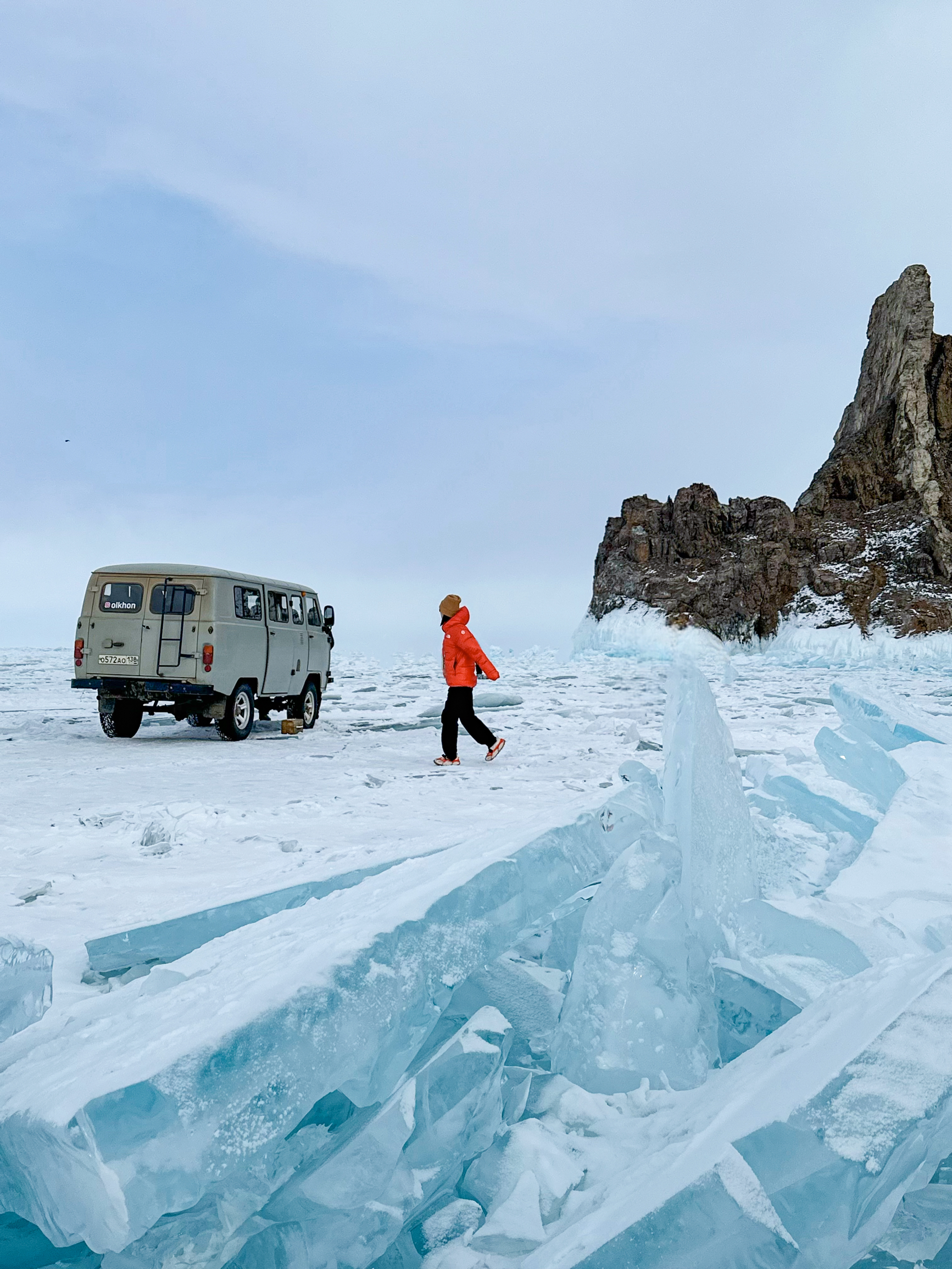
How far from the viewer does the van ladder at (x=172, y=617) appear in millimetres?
10336

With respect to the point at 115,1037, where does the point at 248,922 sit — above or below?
below

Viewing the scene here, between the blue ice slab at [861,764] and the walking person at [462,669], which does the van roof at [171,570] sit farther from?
the blue ice slab at [861,764]

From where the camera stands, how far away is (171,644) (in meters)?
10.4

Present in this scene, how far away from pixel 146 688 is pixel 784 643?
5438 centimetres

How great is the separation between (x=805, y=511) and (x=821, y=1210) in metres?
70.8

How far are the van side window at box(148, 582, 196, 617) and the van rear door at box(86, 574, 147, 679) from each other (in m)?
0.23

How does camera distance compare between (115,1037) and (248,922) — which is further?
(248,922)

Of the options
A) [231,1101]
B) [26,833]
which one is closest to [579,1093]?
[231,1101]

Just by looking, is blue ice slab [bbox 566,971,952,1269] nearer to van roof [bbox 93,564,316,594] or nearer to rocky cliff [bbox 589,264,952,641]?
van roof [bbox 93,564,316,594]

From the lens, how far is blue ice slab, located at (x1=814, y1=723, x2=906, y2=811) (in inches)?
182

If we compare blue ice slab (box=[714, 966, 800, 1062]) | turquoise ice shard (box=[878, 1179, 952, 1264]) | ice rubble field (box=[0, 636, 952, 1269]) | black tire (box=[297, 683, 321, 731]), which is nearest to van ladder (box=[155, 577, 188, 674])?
black tire (box=[297, 683, 321, 731])

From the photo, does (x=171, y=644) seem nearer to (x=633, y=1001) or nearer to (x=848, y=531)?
(x=633, y=1001)

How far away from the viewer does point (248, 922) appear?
296 centimetres

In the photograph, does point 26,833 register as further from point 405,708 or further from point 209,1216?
point 405,708
